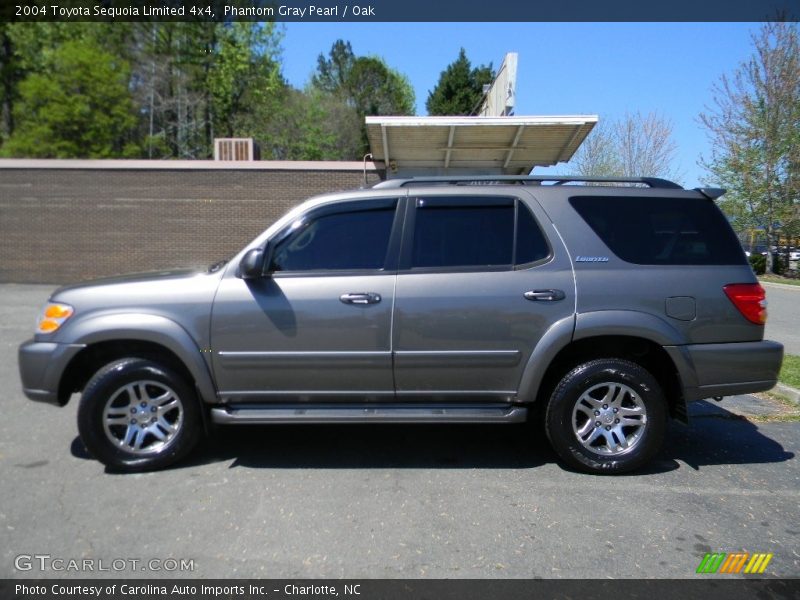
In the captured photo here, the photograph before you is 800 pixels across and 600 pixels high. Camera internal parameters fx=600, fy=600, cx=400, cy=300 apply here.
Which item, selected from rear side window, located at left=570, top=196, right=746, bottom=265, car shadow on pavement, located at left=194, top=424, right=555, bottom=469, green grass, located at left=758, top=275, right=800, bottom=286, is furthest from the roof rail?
green grass, located at left=758, top=275, right=800, bottom=286

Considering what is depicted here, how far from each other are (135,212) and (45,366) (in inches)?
501

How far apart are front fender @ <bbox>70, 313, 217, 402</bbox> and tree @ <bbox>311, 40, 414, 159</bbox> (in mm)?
50839

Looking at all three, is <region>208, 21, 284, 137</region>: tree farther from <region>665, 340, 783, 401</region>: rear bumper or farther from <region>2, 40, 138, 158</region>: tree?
<region>665, 340, 783, 401</region>: rear bumper

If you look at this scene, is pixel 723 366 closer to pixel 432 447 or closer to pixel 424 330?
pixel 424 330

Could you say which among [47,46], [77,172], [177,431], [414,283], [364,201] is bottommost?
[177,431]

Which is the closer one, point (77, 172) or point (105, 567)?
point (105, 567)

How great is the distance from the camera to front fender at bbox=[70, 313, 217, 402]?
4043mm

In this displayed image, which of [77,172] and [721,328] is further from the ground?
[77,172]

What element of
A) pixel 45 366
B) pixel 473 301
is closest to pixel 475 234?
pixel 473 301

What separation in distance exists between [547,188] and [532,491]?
2.13m

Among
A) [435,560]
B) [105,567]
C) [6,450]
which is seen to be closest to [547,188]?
[435,560]

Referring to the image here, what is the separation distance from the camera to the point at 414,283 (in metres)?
4.12

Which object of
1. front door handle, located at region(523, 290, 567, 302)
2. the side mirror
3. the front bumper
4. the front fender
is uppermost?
the side mirror
